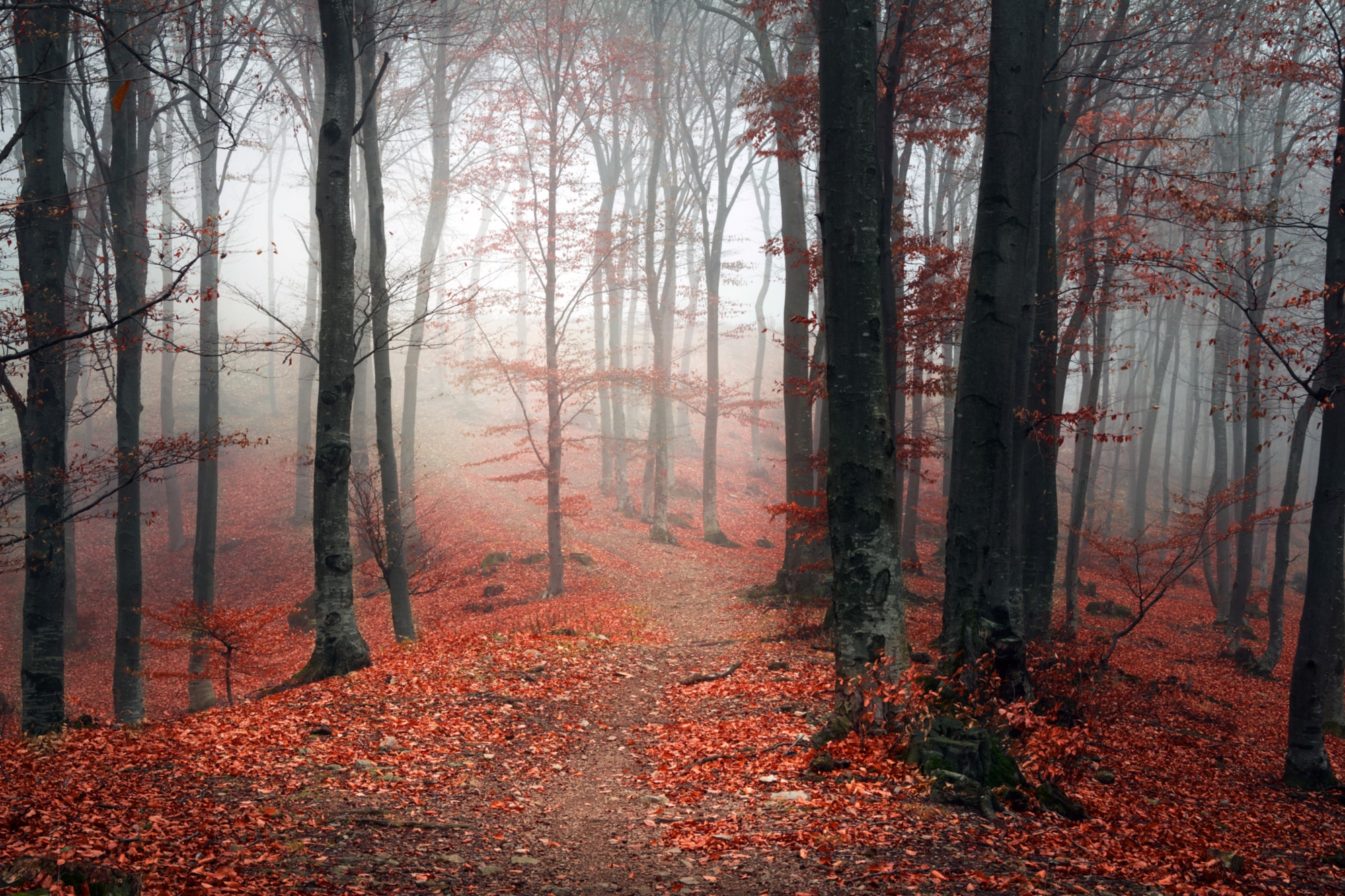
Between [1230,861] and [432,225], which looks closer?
[1230,861]

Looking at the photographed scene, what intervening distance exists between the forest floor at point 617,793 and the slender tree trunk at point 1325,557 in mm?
514

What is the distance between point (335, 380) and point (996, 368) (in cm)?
660

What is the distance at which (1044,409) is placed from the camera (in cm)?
926

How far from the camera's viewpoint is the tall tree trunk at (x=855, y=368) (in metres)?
5.30

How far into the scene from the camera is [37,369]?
24.0 ft

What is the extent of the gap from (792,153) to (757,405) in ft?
40.7

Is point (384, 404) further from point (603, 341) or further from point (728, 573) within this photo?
point (603, 341)

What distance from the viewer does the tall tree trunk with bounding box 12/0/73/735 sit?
290 inches

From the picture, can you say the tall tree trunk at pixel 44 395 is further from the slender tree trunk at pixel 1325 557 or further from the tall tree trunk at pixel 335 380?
the slender tree trunk at pixel 1325 557

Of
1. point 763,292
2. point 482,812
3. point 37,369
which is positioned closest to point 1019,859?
point 482,812

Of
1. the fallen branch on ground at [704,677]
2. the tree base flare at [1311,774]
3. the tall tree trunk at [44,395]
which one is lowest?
the tree base flare at [1311,774]

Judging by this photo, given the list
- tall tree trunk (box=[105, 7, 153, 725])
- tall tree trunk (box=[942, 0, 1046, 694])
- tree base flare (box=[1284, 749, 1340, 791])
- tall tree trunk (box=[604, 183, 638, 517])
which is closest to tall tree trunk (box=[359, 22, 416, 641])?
tall tree trunk (box=[105, 7, 153, 725])

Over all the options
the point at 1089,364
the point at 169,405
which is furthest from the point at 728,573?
the point at 169,405

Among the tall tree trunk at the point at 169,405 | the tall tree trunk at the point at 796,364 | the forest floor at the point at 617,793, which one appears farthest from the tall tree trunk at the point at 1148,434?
the tall tree trunk at the point at 169,405
